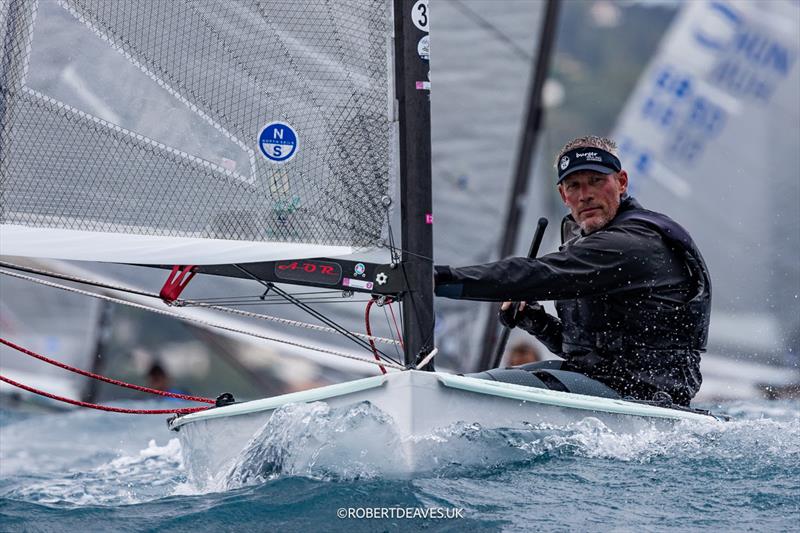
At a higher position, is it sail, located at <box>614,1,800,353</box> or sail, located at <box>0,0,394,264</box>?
sail, located at <box>614,1,800,353</box>

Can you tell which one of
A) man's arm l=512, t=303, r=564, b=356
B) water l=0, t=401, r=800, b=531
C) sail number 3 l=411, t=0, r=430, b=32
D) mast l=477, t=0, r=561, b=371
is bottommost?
water l=0, t=401, r=800, b=531

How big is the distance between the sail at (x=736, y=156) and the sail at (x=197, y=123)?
369 cm

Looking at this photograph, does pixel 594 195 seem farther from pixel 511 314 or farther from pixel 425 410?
pixel 425 410

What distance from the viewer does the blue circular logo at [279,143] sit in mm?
2561

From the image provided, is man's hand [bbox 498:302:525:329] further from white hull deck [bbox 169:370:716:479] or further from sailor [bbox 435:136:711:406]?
white hull deck [bbox 169:370:716:479]

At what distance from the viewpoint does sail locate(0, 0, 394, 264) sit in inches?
100

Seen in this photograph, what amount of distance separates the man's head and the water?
23.6 inches

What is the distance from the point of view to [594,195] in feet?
9.07

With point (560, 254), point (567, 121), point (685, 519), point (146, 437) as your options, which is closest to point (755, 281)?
point (567, 121)

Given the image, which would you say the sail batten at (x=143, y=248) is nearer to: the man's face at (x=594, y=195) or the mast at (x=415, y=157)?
the mast at (x=415, y=157)

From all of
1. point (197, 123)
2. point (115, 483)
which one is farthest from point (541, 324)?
point (115, 483)

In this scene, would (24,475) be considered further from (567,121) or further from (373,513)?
(567,121)

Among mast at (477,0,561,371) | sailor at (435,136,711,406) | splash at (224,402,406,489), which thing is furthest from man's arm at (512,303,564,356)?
mast at (477,0,561,371)

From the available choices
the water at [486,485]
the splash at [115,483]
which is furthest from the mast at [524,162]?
the water at [486,485]
